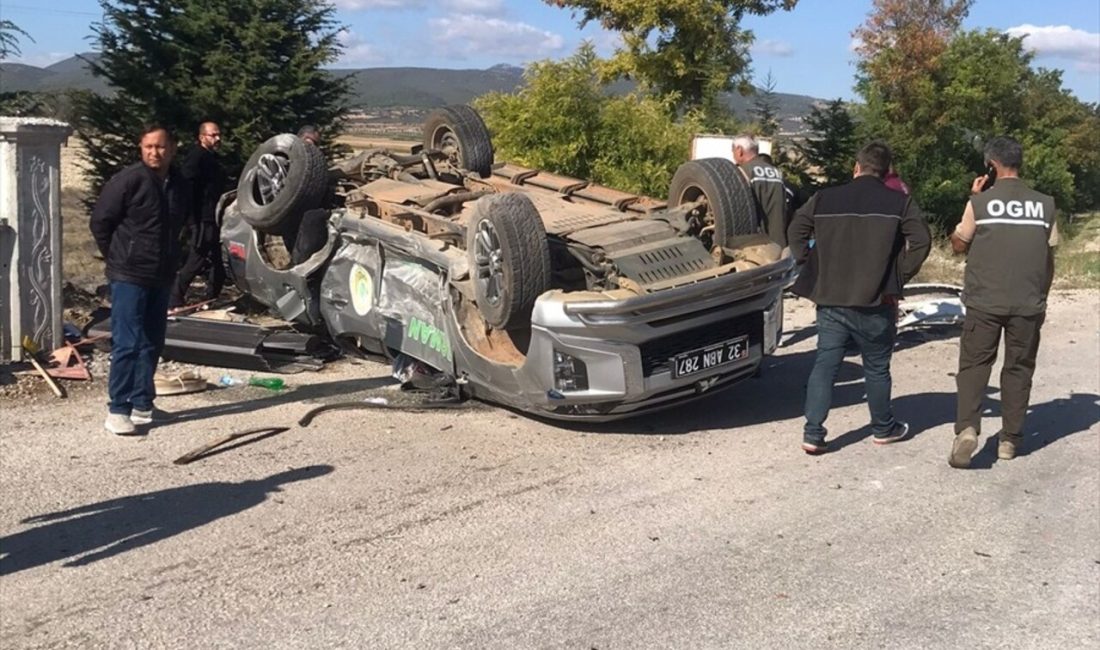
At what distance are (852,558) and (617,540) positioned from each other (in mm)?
1043

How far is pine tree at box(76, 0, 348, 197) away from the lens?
10586 millimetres

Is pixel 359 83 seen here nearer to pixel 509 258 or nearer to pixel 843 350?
pixel 509 258

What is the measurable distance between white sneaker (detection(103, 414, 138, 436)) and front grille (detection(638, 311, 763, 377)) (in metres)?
2.93

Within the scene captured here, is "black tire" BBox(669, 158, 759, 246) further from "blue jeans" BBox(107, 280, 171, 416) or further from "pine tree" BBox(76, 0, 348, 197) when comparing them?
"pine tree" BBox(76, 0, 348, 197)

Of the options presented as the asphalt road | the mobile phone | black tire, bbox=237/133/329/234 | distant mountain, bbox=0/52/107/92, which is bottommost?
the asphalt road

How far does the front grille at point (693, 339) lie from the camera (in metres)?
6.24

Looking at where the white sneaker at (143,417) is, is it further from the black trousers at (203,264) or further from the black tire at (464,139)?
the black tire at (464,139)

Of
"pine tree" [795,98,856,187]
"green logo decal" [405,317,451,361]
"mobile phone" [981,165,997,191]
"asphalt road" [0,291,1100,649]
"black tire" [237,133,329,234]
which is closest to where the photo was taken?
"asphalt road" [0,291,1100,649]

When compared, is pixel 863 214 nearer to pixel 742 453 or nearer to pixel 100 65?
pixel 742 453

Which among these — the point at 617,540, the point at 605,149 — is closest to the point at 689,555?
the point at 617,540

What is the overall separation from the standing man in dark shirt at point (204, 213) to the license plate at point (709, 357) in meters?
4.72

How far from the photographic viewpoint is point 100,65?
10648 mm

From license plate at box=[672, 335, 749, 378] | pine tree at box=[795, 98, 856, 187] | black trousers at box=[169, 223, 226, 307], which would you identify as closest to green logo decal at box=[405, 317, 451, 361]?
license plate at box=[672, 335, 749, 378]

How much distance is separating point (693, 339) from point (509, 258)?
1.18 metres
